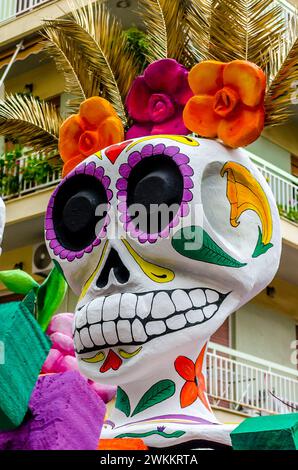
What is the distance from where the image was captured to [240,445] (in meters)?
2.08

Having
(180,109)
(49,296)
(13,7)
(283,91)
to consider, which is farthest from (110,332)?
(13,7)

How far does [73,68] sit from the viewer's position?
4.79m

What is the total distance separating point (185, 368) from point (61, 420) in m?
2.18

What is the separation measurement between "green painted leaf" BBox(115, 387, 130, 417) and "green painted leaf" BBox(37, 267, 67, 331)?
2.29 feet

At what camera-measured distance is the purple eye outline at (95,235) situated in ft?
12.3

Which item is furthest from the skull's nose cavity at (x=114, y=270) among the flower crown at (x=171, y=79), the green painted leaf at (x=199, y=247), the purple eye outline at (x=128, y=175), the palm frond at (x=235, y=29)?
the palm frond at (x=235, y=29)

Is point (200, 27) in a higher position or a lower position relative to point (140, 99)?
higher

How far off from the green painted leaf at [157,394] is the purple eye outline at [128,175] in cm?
57

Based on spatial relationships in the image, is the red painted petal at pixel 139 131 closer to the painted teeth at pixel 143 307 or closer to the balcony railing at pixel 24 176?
the painted teeth at pixel 143 307

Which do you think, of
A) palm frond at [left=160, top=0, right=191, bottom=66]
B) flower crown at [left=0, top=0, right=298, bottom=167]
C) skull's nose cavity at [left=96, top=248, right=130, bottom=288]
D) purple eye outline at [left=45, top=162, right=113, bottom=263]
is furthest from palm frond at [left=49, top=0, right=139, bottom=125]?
skull's nose cavity at [left=96, top=248, right=130, bottom=288]

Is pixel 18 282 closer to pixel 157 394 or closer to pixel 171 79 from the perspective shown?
pixel 157 394

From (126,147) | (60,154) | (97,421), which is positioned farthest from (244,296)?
(97,421)

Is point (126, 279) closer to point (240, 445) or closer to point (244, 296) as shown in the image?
point (244, 296)

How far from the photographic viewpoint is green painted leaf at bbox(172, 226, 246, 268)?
11.6ft
